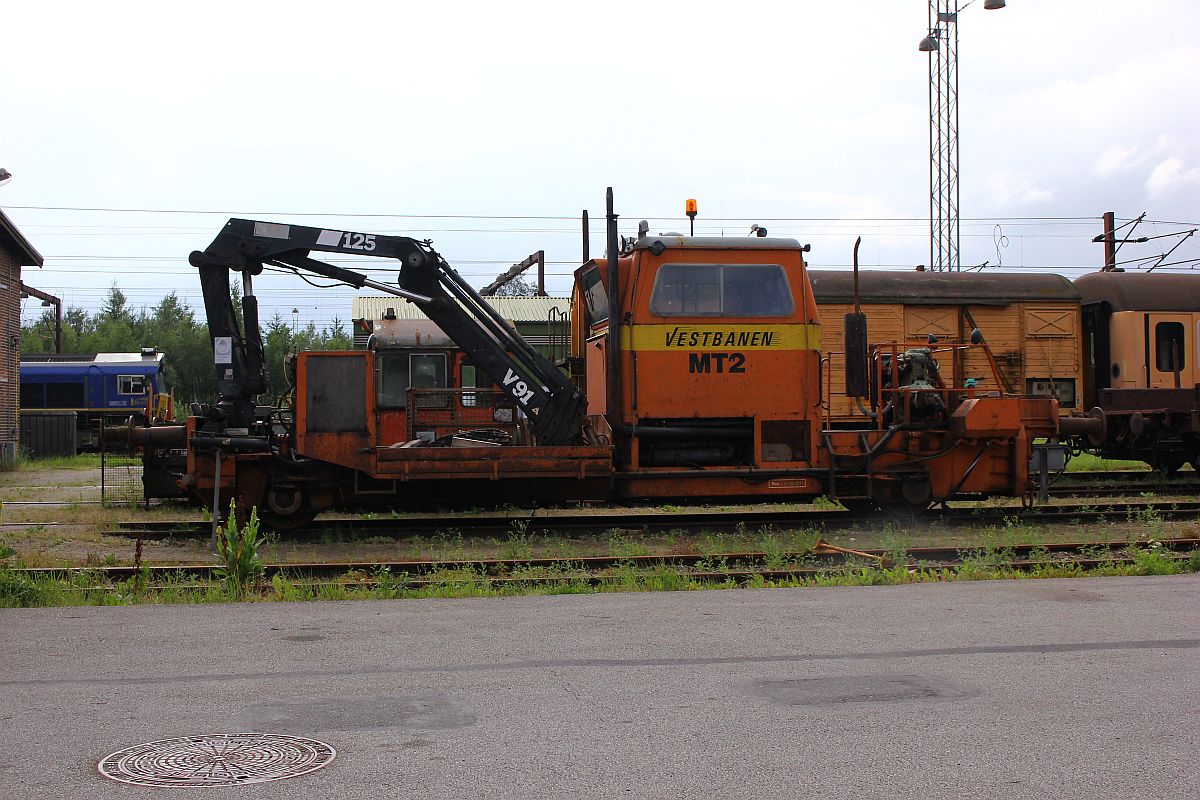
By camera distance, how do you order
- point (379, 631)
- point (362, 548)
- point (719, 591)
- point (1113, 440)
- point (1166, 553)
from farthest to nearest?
point (1113, 440) < point (362, 548) < point (1166, 553) < point (719, 591) < point (379, 631)

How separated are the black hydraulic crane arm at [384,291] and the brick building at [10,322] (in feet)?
56.1

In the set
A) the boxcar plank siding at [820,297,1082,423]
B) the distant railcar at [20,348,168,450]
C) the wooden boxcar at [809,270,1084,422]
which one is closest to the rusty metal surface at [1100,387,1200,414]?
the wooden boxcar at [809,270,1084,422]

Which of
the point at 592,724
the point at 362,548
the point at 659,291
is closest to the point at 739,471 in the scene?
the point at 659,291

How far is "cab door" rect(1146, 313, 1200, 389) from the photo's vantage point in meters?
18.6

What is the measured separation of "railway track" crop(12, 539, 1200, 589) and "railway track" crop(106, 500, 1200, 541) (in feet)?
6.01

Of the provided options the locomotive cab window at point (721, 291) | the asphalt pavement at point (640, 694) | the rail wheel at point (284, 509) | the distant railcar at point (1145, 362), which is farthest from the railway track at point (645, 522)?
the asphalt pavement at point (640, 694)

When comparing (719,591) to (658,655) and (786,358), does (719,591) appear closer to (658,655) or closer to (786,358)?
(658,655)

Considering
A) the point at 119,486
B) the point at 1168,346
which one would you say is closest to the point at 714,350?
the point at 1168,346

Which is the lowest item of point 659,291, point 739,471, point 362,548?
point 362,548

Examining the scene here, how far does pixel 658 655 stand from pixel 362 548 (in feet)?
20.1

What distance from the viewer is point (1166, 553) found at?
9711 mm

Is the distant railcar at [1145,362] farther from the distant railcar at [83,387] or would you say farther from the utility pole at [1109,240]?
the distant railcar at [83,387]

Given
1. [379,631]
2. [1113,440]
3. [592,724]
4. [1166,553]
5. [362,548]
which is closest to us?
[592,724]

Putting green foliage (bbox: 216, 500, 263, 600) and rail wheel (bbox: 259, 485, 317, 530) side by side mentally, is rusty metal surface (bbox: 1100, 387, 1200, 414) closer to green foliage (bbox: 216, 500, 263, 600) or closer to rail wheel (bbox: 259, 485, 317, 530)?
rail wheel (bbox: 259, 485, 317, 530)
